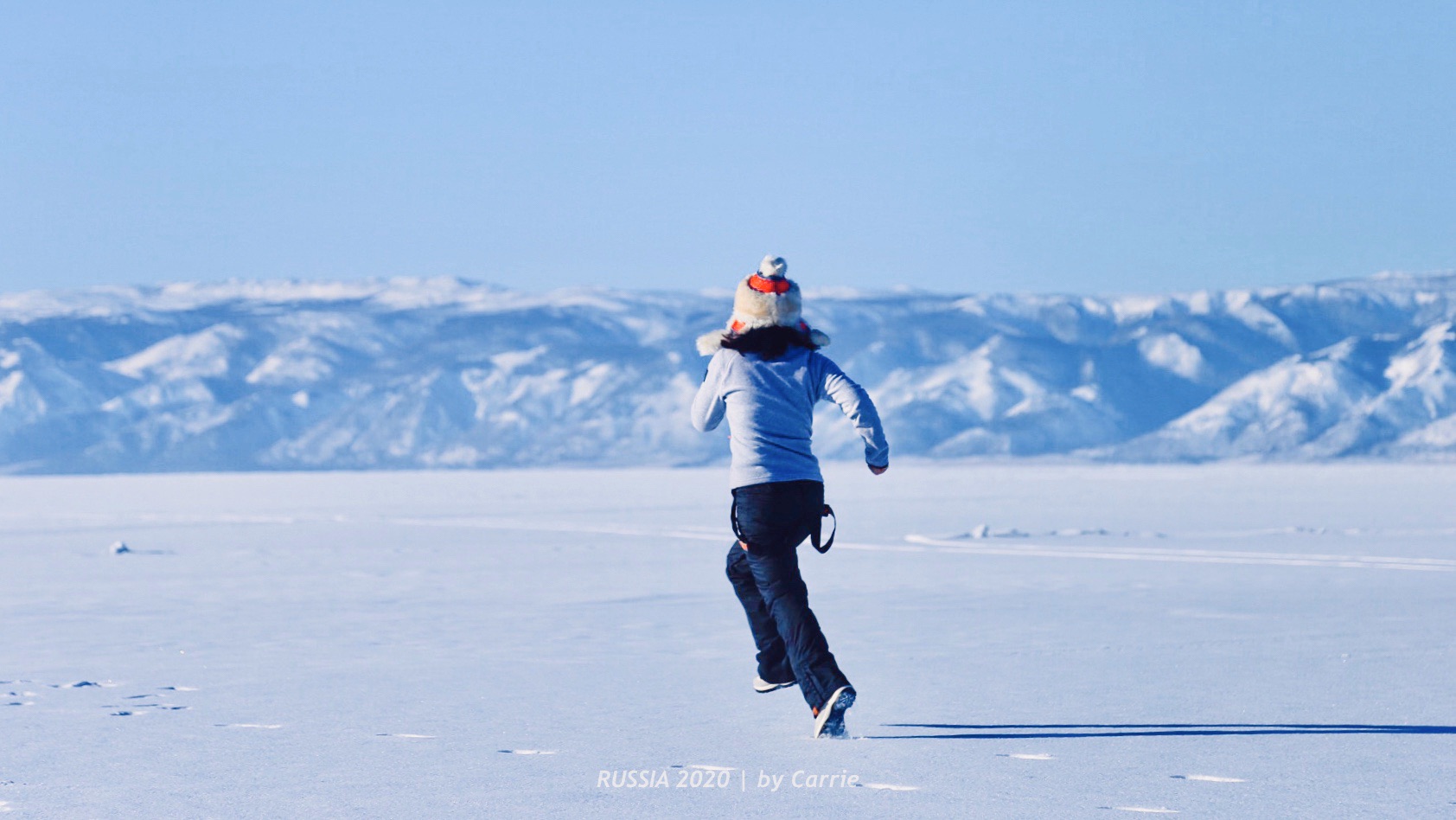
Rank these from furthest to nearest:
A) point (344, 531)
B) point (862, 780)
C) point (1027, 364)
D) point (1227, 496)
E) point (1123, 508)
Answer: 1. point (1027, 364)
2. point (1227, 496)
3. point (1123, 508)
4. point (344, 531)
5. point (862, 780)

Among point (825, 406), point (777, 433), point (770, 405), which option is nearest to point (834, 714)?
point (777, 433)

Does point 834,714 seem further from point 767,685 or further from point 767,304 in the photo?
point 767,304

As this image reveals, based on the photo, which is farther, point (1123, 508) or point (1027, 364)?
point (1027, 364)

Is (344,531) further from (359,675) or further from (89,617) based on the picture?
(359,675)

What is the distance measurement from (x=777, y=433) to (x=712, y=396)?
279 millimetres

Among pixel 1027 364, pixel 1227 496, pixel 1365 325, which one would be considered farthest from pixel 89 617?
pixel 1365 325

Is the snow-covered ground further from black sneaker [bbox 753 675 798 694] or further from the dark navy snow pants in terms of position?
the dark navy snow pants

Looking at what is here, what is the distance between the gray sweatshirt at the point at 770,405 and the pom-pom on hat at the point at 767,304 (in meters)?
0.07

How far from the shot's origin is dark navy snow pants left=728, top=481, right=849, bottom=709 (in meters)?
7.12

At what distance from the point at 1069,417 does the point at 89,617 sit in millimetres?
141569

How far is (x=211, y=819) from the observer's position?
18.1 feet

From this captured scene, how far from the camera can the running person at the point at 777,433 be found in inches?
281

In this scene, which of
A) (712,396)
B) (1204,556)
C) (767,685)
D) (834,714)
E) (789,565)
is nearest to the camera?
(834,714)

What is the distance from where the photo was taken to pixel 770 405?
7.25 metres
